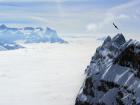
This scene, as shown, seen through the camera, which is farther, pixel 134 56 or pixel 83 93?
pixel 83 93

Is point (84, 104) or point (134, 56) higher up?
point (134, 56)

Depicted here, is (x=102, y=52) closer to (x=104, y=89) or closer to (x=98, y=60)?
(x=98, y=60)

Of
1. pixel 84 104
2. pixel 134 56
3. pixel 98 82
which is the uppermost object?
pixel 134 56

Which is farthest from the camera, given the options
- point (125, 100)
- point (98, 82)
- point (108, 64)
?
point (108, 64)

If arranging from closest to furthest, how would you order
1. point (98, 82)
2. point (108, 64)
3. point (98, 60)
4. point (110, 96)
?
point (110, 96) < point (98, 82) < point (108, 64) < point (98, 60)

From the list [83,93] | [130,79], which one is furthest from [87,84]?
[130,79]

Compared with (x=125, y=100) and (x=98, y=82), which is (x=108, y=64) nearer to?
(x=98, y=82)

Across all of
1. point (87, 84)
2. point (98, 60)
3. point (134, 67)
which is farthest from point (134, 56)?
point (98, 60)
